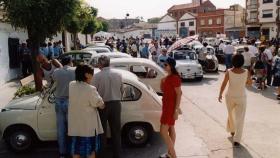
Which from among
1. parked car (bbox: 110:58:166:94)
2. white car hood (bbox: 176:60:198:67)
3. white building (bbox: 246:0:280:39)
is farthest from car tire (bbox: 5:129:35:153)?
white building (bbox: 246:0:280:39)

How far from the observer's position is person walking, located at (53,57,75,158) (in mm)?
6922

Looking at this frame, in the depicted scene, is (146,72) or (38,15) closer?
(38,15)

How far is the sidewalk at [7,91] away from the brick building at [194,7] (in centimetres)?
8749

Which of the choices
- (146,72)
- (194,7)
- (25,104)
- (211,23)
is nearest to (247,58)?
(146,72)

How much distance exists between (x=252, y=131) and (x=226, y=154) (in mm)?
1857

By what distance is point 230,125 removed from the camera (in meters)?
8.12

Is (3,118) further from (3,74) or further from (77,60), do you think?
(3,74)

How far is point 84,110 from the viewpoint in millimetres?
5867

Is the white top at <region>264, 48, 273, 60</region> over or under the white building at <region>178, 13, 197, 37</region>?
under

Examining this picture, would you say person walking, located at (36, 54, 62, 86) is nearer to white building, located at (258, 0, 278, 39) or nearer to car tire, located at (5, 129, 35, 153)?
car tire, located at (5, 129, 35, 153)

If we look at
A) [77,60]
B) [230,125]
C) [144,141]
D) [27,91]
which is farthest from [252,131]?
[77,60]

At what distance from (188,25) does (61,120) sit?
87.9 meters

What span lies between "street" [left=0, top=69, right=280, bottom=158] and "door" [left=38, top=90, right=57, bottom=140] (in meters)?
0.44

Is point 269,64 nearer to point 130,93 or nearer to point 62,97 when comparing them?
point 130,93
